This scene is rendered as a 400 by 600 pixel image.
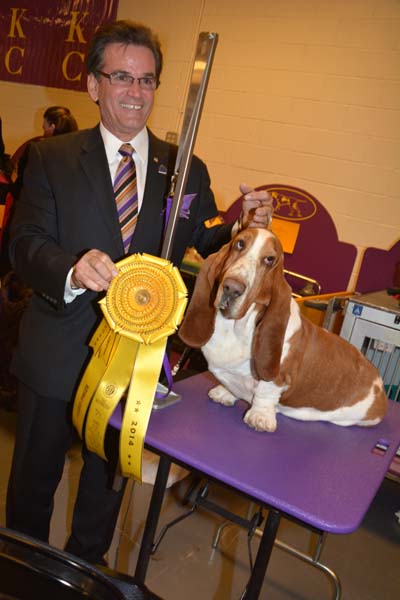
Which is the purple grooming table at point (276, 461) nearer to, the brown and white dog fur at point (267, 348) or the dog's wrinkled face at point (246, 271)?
the brown and white dog fur at point (267, 348)

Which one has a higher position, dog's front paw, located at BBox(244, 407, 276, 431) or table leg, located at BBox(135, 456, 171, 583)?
dog's front paw, located at BBox(244, 407, 276, 431)

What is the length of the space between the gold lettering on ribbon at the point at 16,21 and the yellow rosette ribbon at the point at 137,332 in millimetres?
5059

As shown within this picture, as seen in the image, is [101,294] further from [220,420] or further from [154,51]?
[154,51]

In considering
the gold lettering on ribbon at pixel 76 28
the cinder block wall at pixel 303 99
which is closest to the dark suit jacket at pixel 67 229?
the cinder block wall at pixel 303 99

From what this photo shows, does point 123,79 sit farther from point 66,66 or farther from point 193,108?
point 66,66

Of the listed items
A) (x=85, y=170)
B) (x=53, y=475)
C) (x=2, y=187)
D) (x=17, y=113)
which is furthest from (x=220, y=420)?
(x=17, y=113)

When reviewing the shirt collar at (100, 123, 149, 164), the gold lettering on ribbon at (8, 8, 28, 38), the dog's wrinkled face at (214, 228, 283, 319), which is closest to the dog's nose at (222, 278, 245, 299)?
the dog's wrinkled face at (214, 228, 283, 319)

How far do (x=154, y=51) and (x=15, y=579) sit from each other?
1.40 meters

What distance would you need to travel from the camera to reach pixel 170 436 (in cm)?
127

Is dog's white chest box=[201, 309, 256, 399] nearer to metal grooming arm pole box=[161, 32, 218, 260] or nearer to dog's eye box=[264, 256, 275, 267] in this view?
dog's eye box=[264, 256, 275, 267]

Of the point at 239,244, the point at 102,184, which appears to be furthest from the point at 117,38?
Result: the point at 239,244

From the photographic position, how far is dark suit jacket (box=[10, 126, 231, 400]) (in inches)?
56.9

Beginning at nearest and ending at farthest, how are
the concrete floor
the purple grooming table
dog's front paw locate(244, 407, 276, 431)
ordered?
the purple grooming table
dog's front paw locate(244, 407, 276, 431)
the concrete floor

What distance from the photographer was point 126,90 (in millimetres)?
1430
